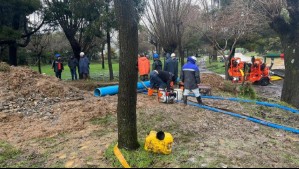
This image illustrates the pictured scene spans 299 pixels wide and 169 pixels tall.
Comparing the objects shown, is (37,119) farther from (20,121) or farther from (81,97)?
(81,97)

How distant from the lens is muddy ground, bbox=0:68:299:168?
4.76 m

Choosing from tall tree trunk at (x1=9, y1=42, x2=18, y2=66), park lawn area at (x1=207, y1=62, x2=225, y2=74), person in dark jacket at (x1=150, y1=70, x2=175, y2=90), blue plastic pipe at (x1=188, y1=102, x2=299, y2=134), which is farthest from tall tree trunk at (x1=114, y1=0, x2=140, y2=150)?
park lawn area at (x1=207, y1=62, x2=225, y2=74)

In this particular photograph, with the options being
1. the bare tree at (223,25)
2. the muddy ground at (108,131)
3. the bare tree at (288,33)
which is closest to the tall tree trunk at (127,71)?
the muddy ground at (108,131)

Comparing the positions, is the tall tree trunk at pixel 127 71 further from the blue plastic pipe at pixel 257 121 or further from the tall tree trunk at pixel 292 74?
the tall tree trunk at pixel 292 74

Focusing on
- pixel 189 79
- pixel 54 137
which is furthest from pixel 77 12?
pixel 54 137

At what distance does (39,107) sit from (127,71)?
5172 millimetres

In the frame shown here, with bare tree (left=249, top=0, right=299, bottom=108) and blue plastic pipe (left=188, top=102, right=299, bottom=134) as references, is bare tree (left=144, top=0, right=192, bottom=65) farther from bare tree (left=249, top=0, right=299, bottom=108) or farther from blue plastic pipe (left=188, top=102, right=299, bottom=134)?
blue plastic pipe (left=188, top=102, right=299, bottom=134)

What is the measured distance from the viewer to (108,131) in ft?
21.1

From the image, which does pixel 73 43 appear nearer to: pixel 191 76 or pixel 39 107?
pixel 39 107

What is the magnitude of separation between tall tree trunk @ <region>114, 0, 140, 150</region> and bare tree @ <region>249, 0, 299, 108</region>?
7.36 m

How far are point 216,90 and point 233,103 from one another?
336cm

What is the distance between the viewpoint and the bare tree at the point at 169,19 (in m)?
18.5

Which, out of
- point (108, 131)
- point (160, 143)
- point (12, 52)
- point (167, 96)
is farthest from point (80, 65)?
point (160, 143)

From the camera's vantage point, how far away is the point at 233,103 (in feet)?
33.2
